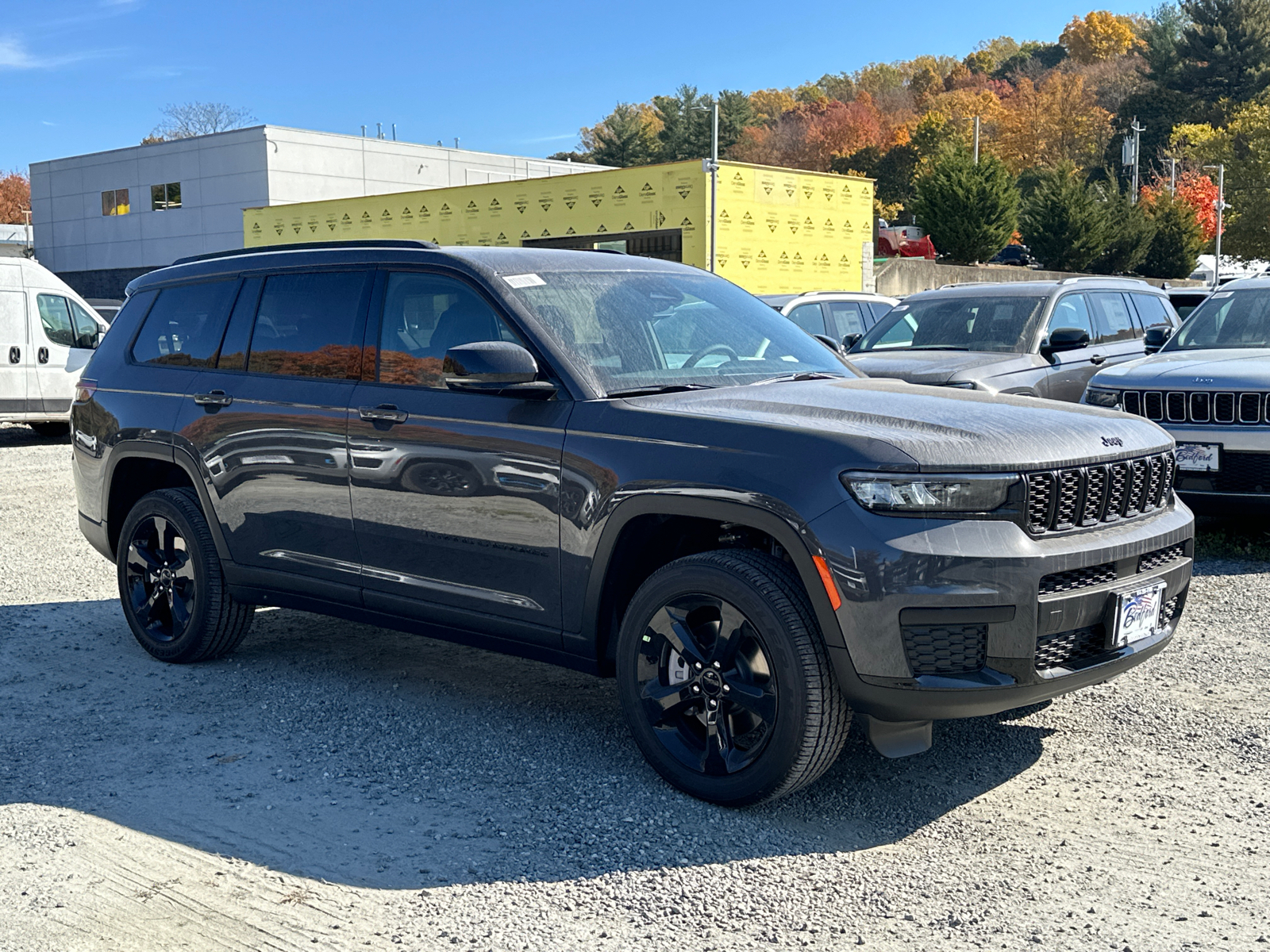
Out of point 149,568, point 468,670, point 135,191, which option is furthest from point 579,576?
point 135,191

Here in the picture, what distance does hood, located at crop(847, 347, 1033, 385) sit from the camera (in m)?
9.88

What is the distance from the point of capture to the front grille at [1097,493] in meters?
3.87

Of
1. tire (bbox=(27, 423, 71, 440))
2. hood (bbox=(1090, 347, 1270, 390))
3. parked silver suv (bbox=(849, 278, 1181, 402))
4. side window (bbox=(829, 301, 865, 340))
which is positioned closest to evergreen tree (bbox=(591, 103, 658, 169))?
tire (bbox=(27, 423, 71, 440))

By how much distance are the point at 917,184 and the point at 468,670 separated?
4956cm

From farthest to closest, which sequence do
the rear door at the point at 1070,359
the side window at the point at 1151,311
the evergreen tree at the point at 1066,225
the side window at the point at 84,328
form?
1. the evergreen tree at the point at 1066,225
2. the side window at the point at 84,328
3. the side window at the point at 1151,311
4. the rear door at the point at 1070,359

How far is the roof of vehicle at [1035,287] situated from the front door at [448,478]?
711 centimetres

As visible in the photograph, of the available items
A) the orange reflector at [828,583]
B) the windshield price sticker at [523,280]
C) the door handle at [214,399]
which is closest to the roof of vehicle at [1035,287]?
the windshield price sticker at [523,280]

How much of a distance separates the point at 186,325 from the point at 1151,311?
924 centimetres

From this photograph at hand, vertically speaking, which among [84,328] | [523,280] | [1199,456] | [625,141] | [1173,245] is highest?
[625,141]

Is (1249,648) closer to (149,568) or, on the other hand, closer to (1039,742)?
(1039,742)

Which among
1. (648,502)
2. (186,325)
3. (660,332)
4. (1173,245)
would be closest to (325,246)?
(186,325)

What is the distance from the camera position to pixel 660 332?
489 cm

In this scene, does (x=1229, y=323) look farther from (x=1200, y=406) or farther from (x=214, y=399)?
(x=214, y=399)

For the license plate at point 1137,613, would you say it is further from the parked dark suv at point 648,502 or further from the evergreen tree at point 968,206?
the evergreen tree at point 968,206
